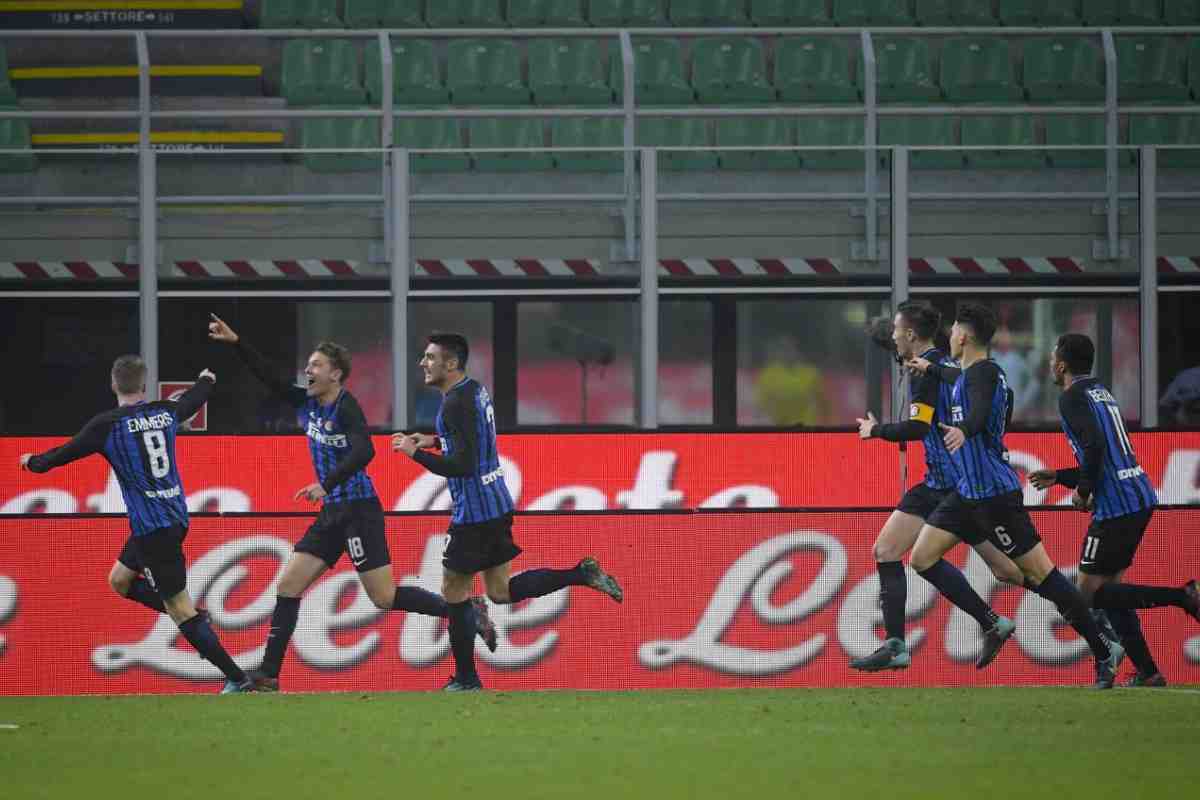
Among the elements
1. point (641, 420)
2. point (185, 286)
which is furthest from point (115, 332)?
point (641, 420)

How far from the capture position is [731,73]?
16.4 metres

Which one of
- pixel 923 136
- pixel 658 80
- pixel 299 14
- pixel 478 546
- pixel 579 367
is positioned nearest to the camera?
pixel 478 546

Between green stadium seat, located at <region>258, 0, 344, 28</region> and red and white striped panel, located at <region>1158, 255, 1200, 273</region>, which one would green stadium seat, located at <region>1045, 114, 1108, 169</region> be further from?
green stadium seat, located at <region>258, 0, 344, 28</region>

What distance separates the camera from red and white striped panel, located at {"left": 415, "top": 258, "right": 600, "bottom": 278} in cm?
1415

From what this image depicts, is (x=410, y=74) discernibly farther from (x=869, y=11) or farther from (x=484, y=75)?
(x=869, y=11)

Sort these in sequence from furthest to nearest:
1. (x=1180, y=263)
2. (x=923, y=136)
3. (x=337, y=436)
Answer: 1. (x=923, y=136)
2. (x=1180, y=263)
3. (x=337, y=436)

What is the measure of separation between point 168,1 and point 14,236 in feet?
13.2

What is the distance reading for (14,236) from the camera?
1423cm

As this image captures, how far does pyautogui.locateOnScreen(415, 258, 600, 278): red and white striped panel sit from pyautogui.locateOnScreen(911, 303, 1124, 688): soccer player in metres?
5.41

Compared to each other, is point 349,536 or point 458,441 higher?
point 458,441

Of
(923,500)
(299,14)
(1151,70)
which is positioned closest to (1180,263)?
(1151,70)

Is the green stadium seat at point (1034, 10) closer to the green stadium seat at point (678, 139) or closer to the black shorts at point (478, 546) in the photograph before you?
the green stadium seat at point (678, 139)

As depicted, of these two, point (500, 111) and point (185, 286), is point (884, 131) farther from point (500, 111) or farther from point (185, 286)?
point (185, 286)

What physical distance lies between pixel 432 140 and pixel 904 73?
4143 mm
